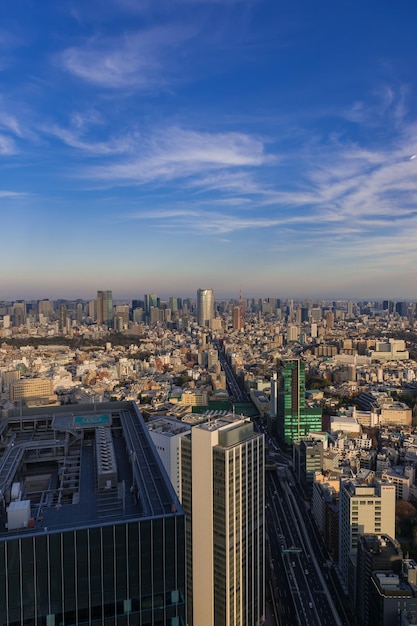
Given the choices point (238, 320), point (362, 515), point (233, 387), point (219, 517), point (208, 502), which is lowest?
point (233, 387)

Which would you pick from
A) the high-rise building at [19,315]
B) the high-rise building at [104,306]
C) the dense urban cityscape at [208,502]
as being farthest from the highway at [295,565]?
the high-rise building at [19,315]

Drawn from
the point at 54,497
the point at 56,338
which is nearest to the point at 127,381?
the point at 56,338

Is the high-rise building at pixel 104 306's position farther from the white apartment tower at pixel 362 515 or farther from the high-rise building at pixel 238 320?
the white apartment tower at pixel 362 515

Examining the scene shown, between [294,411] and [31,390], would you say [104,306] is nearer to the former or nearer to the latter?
[31,390]

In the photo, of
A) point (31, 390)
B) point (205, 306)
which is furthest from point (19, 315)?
point (31, 390)

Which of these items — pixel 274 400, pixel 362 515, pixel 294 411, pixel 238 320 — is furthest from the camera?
pixel 238 320

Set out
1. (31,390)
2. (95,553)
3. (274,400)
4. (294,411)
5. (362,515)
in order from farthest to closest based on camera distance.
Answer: (31,390) → (274,400) → (294,411) → (362,515) → (95,553)
